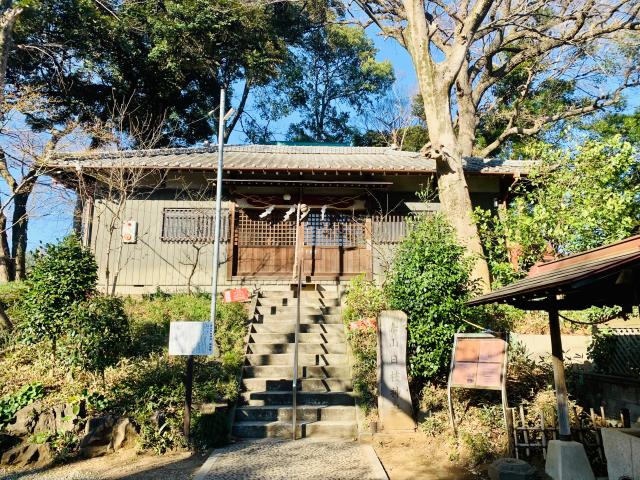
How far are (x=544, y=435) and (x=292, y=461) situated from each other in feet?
10.2

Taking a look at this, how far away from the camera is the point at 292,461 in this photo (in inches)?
227

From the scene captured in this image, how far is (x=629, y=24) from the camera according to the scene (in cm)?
1352

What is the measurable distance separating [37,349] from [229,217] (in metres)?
5.93

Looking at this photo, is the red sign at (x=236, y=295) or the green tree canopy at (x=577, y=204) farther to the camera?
the red sign at (x=236, y=295)

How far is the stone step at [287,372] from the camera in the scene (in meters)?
8.13

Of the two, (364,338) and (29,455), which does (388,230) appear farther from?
(29,455)

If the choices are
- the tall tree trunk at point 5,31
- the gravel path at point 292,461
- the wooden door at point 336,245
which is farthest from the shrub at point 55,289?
the wooden door at point 336,245

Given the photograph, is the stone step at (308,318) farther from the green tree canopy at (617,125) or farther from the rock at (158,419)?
the green tree canopy at (617,125)

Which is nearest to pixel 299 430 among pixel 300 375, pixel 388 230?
pixel 300 375

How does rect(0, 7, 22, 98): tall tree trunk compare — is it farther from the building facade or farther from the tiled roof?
the building facade

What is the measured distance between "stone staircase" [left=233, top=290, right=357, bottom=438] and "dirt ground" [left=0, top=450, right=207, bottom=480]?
1103 millimetres

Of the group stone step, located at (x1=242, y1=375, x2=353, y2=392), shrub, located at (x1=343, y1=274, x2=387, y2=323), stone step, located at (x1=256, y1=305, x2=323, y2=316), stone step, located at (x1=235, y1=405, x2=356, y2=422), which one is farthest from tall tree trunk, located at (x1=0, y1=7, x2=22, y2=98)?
shrub, located at (x1=343, y1=274, x2=387, y2=323)

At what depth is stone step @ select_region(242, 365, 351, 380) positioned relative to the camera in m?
8.13

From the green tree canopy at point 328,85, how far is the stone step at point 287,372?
67.8ft
